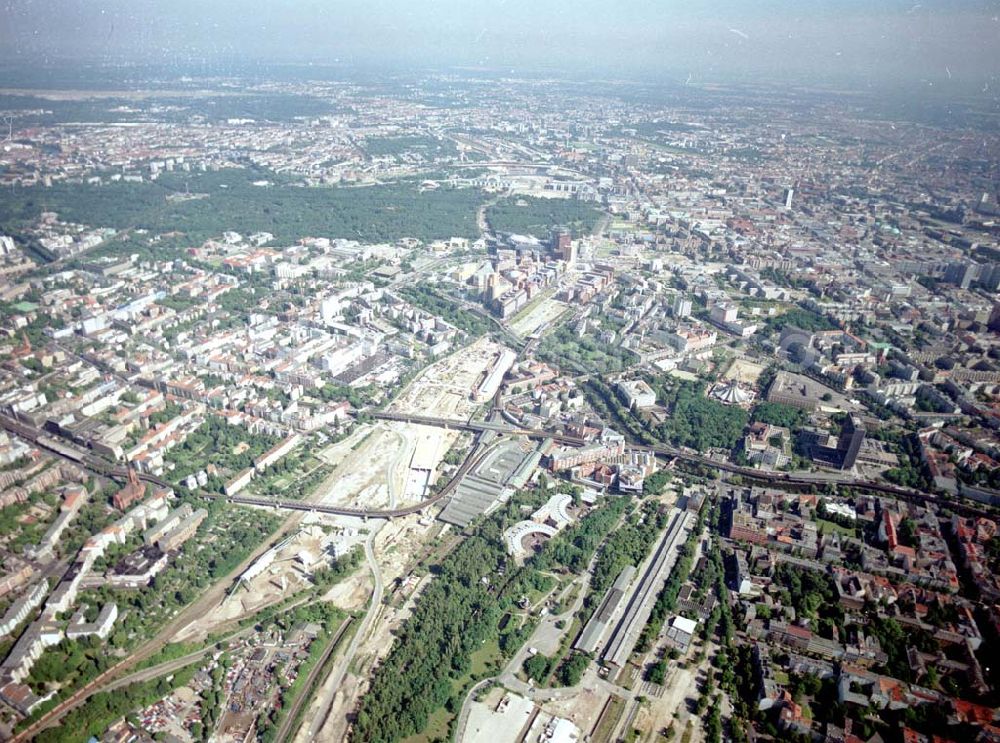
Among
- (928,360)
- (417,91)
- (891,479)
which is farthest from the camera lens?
(417,91)

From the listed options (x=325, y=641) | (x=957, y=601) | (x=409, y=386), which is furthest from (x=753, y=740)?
(x=409, y=386)

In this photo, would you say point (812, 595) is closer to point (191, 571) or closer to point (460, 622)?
point (460, 622)

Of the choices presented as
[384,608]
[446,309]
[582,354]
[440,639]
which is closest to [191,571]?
[384,608]

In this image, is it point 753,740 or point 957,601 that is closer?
point 753,740

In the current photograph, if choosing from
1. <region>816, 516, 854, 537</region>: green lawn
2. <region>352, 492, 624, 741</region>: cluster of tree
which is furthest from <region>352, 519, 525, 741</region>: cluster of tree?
<region>816, 516, 854, 537</region>: green lawn

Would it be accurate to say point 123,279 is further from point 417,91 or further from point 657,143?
point 417,91

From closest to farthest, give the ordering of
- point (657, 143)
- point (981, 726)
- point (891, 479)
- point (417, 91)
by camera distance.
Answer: point (981, 726), point (891, 479), point (657, 143), point (417, 91)

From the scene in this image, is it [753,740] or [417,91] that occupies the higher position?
[417,91]

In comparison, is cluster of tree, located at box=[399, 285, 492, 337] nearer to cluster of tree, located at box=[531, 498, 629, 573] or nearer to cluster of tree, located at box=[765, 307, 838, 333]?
cluster of tree, located at box=[531, 498, 629, 573]
